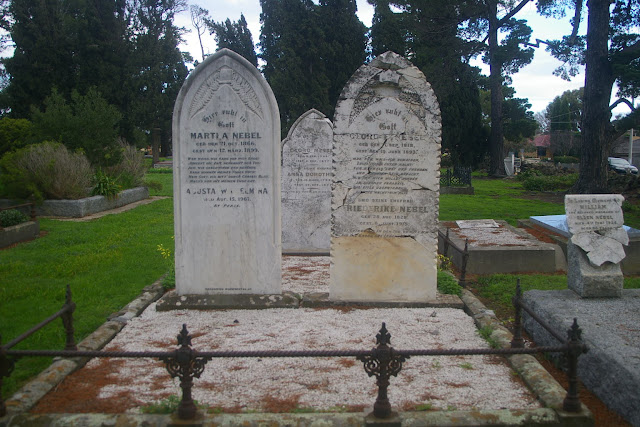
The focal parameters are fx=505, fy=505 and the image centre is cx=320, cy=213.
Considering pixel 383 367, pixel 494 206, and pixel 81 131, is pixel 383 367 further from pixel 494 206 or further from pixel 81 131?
pixel 81 131

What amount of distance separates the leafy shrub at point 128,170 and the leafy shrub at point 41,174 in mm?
3331

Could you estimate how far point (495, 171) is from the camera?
3097 cm

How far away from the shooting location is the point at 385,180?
596 cm

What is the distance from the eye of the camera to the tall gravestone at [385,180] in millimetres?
5922

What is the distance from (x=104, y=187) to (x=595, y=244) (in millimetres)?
14334

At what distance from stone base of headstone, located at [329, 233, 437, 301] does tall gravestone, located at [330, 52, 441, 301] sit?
1cm

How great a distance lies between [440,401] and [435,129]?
3.29 metres

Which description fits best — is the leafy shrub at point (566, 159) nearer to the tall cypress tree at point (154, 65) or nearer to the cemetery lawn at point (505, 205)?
the cemetery lawn at point (505, 205)

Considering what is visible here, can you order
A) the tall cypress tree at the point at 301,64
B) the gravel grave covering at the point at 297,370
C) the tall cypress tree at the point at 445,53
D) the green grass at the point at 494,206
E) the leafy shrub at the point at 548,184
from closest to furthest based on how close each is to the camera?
the gravel grave covering at the point at 297,370
the green grass at the point at 494,206
the leafy shrub at the point at 548,184
the tall cypress tree at the point at 445,53
the tall cypress tree at the point at 301,64

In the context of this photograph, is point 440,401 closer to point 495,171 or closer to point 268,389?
point 268,389

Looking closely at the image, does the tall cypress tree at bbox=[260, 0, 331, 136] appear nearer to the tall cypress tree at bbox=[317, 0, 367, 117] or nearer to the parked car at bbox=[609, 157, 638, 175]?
the tall cypress tree at bbox=[317, 0, 367, 117]

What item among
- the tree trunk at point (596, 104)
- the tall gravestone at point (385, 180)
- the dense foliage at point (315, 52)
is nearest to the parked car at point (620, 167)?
the tree trunk at point (596, 104)

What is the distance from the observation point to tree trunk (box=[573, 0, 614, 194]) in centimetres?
1691

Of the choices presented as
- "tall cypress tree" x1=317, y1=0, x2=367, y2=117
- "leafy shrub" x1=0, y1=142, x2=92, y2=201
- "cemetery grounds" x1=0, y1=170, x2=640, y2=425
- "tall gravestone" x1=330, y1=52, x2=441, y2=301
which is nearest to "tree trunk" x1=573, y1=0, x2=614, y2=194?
"cemetery grounds" x1=0, y1=170, x2=640, y2=425
